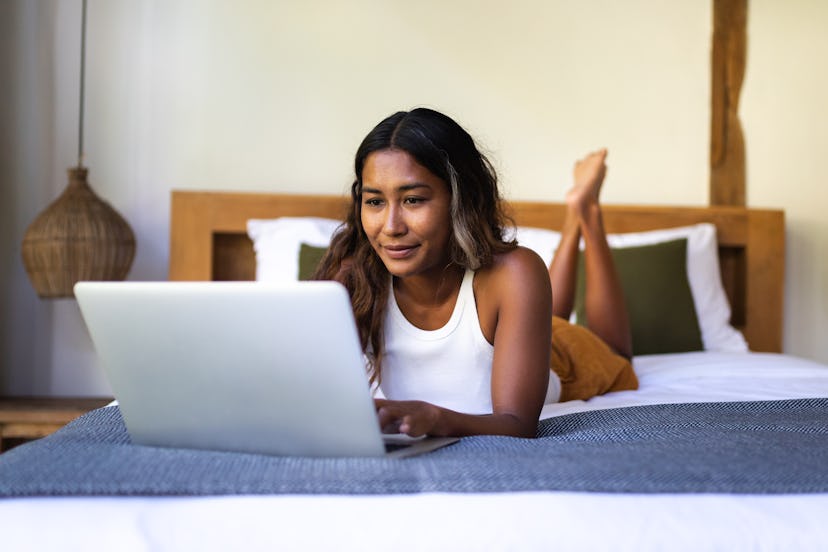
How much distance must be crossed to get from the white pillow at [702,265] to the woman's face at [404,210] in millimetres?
1347

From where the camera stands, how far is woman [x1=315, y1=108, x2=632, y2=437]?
4.89 feet

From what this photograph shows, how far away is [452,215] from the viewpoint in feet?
5.15

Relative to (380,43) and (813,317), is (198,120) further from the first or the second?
(813,317)

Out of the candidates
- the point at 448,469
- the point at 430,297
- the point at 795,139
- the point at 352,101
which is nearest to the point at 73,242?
the point at 352,101

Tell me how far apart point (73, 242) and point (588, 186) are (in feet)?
4.91

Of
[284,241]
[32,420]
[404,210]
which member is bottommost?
[32,420]

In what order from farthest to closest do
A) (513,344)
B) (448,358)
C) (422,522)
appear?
(448,358) < (513,344) < (422,522)

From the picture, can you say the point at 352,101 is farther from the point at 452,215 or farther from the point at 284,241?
the point at 452,215

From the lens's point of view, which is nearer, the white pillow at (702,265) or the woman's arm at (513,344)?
the woman's arm at (513,344)

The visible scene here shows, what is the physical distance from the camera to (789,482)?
3.45 ft

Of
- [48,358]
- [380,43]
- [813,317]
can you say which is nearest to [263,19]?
[380,43]

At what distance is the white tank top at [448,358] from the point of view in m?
1.62

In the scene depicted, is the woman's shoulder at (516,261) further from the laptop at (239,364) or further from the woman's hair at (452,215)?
the laptop at (239,364)

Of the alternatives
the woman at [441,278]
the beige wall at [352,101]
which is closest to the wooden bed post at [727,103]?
the beige wall at [352,101]
